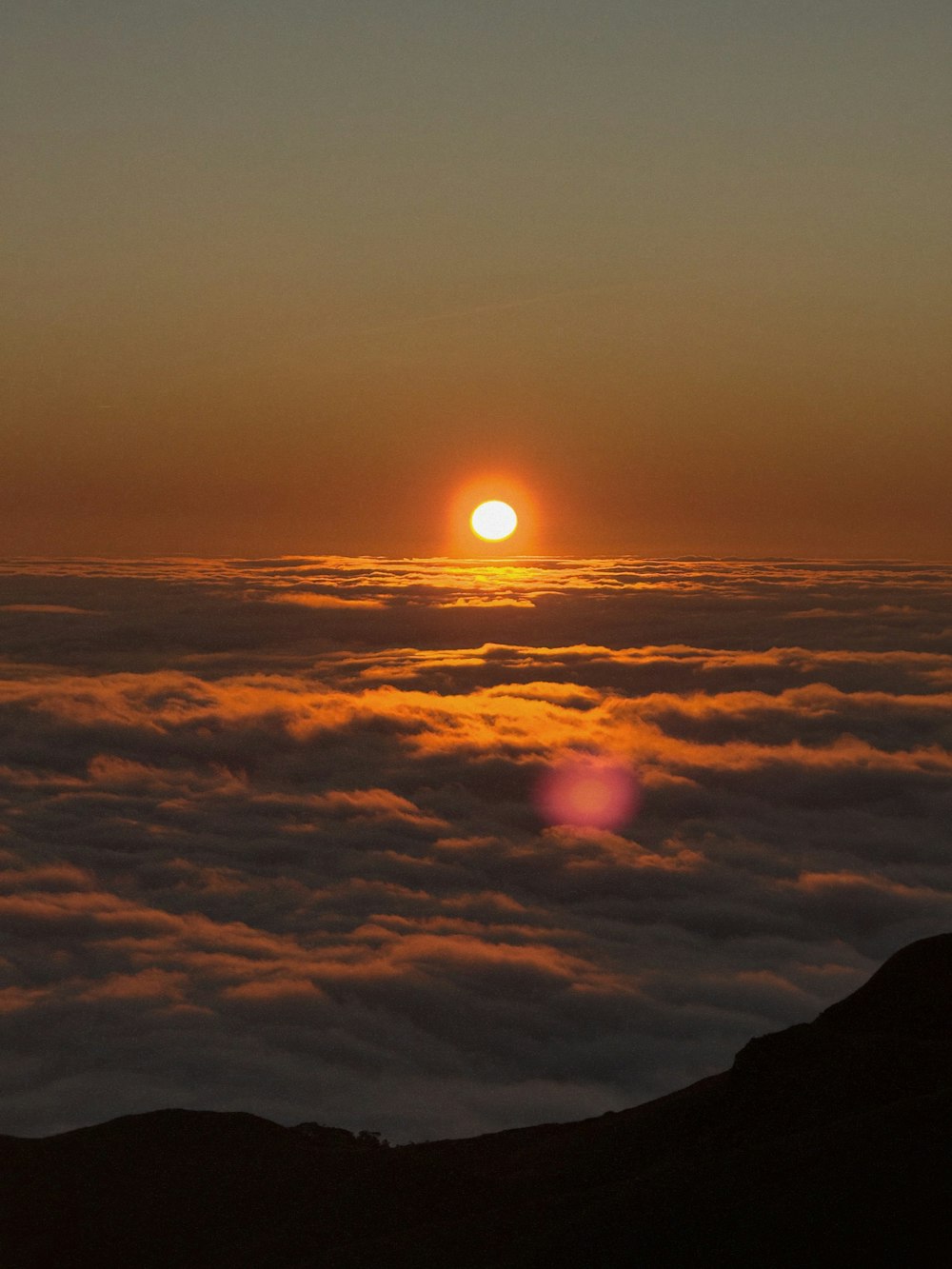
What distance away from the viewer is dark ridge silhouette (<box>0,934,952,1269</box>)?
14.6 m

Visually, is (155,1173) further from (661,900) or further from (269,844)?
(269,844)

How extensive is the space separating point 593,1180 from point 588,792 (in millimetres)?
118638

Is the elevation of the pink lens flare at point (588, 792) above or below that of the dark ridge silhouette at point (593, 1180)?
above

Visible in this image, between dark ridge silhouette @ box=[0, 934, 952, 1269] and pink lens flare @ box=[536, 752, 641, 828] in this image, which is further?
Result: pink lens flare @ box=[536, 752, 641, 828]

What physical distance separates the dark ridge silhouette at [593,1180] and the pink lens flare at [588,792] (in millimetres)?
99518

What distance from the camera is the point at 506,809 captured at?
130m

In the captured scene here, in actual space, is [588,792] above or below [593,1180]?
above

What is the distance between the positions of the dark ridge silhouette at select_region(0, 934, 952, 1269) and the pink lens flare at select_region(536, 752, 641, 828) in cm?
9952

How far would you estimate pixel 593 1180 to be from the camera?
795 inches

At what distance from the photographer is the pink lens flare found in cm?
12862

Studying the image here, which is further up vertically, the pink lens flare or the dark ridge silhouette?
the pink lens flare

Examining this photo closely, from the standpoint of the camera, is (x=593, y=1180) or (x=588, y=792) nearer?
(x=593, y=1180)

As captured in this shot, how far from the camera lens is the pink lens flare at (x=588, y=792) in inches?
5064

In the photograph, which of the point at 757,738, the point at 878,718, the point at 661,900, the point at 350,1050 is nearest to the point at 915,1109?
the point at 350,1050
